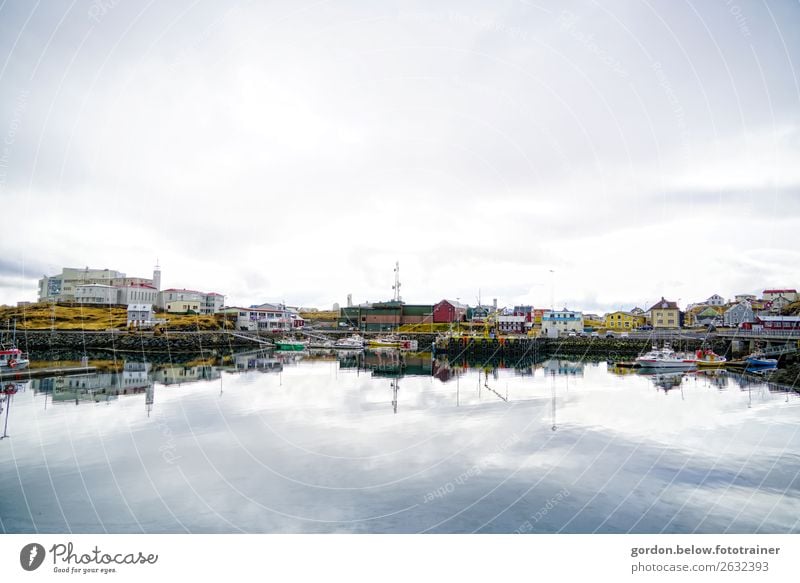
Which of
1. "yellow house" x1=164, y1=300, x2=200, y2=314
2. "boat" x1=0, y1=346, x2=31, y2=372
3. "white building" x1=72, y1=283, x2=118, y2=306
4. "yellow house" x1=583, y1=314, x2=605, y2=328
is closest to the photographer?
"boat" x1=0, y1=346, x2=31, y2=372

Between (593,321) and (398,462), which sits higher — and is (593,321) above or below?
above

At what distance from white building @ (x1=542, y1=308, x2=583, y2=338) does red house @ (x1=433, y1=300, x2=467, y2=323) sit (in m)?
10.1

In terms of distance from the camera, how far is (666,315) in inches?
2078

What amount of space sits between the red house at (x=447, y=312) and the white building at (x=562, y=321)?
10.1 metres

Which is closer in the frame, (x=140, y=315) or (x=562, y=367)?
(x=562, y=367)

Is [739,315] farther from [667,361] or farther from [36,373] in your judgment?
[36,373]

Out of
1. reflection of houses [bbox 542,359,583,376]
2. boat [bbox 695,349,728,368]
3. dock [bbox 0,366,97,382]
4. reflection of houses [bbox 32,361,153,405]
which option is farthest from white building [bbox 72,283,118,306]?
boat [bbox 695,349,728,368]

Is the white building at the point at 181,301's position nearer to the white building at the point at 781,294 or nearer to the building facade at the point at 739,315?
the building facade at the point at 739,315

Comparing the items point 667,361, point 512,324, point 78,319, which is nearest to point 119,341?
point 78,319

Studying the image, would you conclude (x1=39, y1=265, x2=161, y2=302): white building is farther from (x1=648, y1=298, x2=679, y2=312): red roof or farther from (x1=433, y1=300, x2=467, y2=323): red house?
(x1=648, y1=298, x2=679, y2=312): red roof

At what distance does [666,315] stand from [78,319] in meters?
65.2

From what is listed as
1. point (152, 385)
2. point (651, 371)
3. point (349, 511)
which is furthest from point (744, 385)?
point (152, 385)

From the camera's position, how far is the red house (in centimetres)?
5512

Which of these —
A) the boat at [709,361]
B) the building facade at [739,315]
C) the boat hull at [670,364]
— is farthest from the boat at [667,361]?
the building facade at [739,315]
